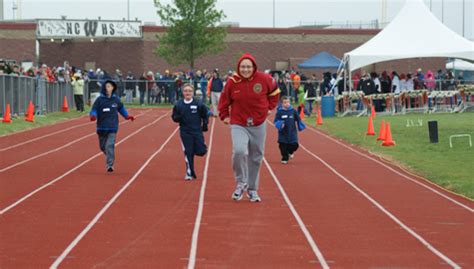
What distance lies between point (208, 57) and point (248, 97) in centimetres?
5411

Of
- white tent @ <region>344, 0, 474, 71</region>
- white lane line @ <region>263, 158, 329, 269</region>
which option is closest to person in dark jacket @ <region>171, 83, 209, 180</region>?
white lane line @ <region>263, 158, 329, 269</region>

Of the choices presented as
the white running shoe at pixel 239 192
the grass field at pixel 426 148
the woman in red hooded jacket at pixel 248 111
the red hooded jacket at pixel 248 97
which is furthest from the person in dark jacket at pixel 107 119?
the grass field at pixel 426 148

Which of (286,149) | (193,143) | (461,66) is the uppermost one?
(461,66)

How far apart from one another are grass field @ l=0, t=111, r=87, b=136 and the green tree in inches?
677

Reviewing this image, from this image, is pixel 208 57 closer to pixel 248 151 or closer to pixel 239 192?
pixel 239 192

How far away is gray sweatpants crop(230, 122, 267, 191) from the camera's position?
45.1ft

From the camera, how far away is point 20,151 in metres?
22.4

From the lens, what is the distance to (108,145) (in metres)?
18.3

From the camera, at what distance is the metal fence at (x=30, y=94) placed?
106 ft

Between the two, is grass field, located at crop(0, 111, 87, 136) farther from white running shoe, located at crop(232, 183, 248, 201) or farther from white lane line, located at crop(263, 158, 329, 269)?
white running shoe, located at crop(232, 183, 248, 201)

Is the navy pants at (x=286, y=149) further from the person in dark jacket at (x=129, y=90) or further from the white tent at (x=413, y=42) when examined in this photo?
the person in dark jacket at (x=129, y=90)

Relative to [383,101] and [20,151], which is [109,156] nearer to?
[20,151]

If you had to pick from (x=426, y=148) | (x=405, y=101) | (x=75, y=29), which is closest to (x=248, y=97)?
(x=426, y=148)

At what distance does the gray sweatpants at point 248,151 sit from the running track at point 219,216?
36cm
